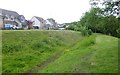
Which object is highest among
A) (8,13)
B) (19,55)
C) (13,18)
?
(8,13)

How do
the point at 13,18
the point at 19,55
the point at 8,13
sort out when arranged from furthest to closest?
the point at 13,18
the point at 8,13
the point at 19,55

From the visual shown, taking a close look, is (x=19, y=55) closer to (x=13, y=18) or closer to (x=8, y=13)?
(x=8, y=13)

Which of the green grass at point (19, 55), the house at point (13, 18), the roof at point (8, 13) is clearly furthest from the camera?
the house at point (13, 18)

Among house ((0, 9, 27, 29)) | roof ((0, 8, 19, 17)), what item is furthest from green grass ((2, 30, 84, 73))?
roof ((0, 8, 19, 17))

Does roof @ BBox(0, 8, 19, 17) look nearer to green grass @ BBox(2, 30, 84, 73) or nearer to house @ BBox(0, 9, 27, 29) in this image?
house @ BBox(0, 9, 27, 29)

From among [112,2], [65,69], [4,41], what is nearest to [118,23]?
[112,2]

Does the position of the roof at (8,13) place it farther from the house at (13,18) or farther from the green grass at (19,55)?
the green grass at (19,55)

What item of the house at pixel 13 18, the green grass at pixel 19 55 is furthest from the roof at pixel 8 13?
the green grass at pixel 19 55

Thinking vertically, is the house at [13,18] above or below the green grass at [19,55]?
A: above

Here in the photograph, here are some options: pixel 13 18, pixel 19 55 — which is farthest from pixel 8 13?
pixel 19 55

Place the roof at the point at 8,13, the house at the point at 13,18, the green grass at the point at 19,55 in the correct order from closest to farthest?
the green grass at the point at 19,55 → the roof at the point at 8,13 → the house at the point at 13,18

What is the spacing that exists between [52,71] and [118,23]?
9750mm

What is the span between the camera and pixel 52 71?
1838 cm

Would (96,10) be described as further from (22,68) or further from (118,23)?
(22,68)
